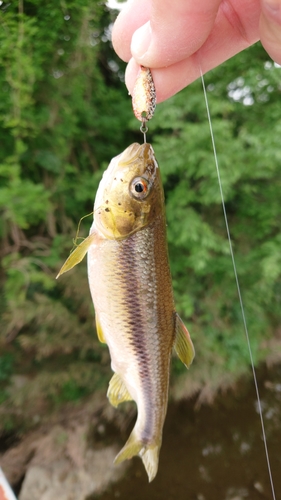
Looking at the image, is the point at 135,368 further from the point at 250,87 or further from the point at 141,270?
the point at 250,87

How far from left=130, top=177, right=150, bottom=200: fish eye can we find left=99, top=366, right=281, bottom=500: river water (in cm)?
351

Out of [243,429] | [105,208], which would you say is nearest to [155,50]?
[105,208]

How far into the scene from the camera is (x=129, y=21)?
51.3 inches

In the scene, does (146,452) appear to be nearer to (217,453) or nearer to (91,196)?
(91,196)

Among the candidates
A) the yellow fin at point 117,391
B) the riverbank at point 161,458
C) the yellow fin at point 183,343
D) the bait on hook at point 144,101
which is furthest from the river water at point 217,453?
the bait on hook at point 144,101

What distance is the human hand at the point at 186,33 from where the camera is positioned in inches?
35.5

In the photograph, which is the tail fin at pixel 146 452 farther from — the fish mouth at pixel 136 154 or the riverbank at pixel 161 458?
the riverbank at pixel 161 458

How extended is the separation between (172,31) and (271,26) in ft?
0.93

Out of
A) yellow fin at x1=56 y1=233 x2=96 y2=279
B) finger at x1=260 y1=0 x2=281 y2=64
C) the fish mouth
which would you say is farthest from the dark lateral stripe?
finger at x1=260 y1=0 x2=281 y2=64

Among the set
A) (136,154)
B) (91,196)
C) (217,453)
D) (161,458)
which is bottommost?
(217,453)

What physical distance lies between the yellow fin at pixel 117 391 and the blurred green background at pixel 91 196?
59.1 inches

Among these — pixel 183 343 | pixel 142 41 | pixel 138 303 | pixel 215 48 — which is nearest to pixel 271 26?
pixel 142 41

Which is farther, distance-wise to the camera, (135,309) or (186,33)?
(135,309)

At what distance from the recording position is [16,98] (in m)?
2.51
